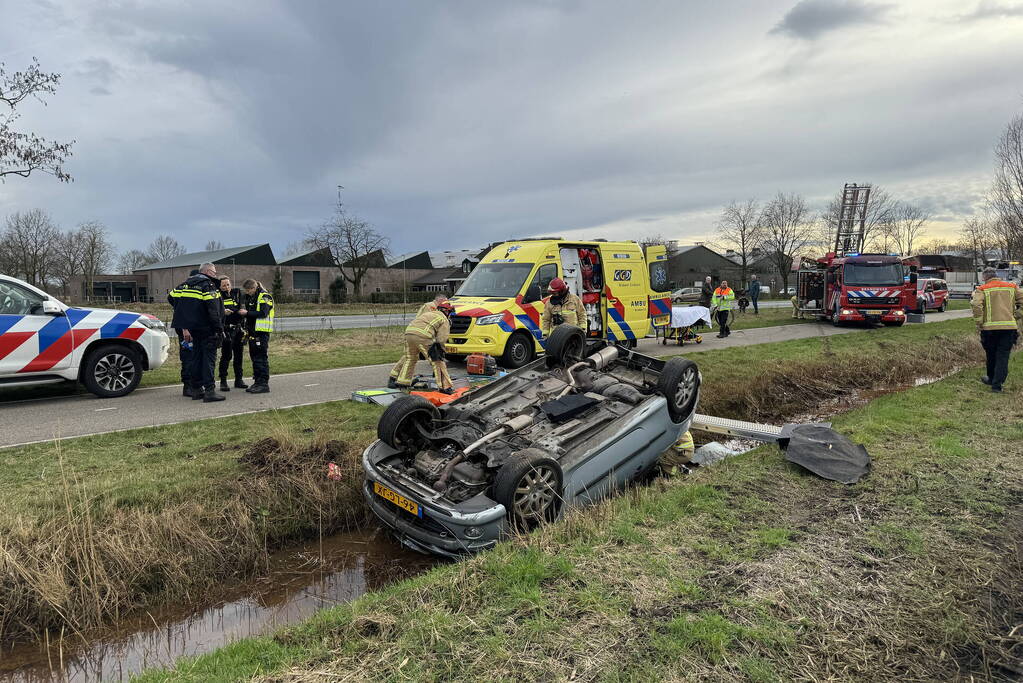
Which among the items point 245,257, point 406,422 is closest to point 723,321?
point 406,422

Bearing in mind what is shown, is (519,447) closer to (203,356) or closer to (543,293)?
(203,356)

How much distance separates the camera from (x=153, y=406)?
8.21 metres

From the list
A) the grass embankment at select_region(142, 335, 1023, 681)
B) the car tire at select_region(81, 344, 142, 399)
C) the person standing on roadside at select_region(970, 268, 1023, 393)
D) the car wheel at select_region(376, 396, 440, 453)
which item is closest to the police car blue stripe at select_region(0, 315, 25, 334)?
the car tire at select_region(81, 344, 142, 399)

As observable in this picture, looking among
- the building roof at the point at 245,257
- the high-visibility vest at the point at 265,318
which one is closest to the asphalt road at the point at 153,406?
the high-visibility vest at the point at 265,318

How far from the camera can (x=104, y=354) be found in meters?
8.62

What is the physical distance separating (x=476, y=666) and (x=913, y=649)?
6.49 ft

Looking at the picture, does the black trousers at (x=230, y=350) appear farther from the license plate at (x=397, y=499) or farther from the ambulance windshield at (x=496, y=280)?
the license plate at (x=397, y=499)

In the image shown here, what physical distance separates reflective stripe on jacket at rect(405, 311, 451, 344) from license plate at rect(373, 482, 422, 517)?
12.3 ft

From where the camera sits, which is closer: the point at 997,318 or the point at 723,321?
the point at 997,318

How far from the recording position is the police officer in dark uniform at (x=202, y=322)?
834 centimetres

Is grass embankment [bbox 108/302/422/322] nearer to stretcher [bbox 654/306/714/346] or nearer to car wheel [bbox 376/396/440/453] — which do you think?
stretcher [bbox 654/306/714/346]

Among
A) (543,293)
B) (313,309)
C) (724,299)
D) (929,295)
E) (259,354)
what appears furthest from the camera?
(313,309)

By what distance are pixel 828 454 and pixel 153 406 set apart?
8.07 metres

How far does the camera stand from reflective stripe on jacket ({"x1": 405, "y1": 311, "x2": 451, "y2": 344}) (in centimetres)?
844
